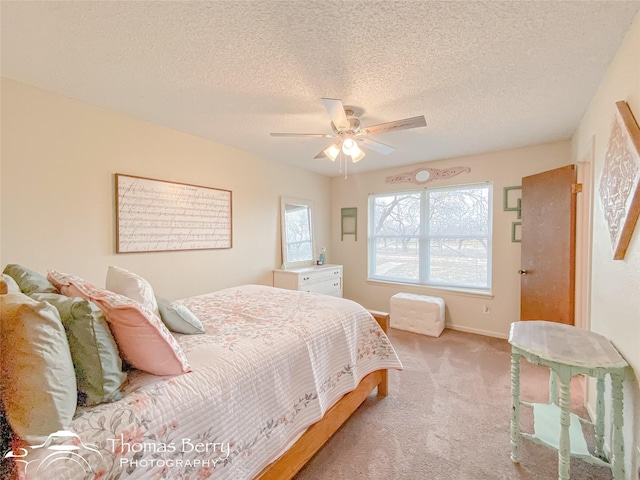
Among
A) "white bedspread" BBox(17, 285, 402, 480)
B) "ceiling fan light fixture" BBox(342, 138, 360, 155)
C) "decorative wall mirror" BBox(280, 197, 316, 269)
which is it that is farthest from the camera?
"decorative wall mirror" BBox(280, 197, 316, 269)

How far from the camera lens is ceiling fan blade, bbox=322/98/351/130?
1.75 metres

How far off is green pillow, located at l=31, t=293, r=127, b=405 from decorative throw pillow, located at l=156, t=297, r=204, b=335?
0.53 m

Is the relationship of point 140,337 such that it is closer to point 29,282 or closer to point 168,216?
point 29,282

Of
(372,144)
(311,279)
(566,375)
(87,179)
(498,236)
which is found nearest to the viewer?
(566,375)

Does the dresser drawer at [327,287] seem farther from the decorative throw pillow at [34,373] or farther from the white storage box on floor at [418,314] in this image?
the decorative throw pillow at [34,373]

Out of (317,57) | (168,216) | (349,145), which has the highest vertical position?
(317,57)

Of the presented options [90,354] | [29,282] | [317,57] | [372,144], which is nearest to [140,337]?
[90,354]

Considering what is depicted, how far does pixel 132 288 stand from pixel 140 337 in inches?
20.8

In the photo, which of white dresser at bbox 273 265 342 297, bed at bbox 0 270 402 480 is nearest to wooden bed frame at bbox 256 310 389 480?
bed at bbox 0 270 402 480

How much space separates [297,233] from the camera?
4.26 metres

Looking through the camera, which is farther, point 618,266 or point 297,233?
point 297,233

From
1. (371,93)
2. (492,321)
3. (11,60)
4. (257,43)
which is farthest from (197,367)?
(492,321)

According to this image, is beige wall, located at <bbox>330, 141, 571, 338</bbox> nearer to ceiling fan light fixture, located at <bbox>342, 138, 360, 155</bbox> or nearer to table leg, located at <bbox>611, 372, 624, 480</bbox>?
ceiling fan light fixture, located at <bbox>342, 138, 360, 155</bbox>

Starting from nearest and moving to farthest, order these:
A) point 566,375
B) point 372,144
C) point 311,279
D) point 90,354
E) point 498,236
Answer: point 90,354 → point 566,375 → point 372,144 → point 498,236 → point 311,279
